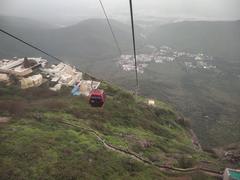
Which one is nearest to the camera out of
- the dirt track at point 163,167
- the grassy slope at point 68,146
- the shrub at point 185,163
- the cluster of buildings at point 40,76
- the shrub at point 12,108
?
the grassy slope at point 68,146

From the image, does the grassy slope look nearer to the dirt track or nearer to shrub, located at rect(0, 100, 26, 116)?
shrub, located at rect(0, 100, 26, 116)

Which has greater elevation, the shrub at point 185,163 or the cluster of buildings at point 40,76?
the cluster of buildings at point 40,76

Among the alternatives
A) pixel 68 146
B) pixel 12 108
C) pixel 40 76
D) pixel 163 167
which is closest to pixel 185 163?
pixel 163 167

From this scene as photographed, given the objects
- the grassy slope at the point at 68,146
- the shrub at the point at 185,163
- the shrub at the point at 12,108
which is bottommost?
the shrub at the point at 185,163

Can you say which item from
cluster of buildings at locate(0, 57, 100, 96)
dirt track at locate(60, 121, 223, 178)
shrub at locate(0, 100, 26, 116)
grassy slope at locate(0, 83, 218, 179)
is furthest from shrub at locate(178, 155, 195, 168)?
cluster of buildings at locate(0, 57, 100, 96)

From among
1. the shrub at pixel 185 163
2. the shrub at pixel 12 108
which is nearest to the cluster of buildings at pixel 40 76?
the shrub at pixel 12 108

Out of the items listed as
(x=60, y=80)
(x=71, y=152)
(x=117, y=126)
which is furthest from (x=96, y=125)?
(x=60, y=80)

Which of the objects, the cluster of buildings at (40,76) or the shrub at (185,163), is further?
the cluster of buildings at (40,76)

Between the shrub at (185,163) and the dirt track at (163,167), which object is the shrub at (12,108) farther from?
the shrub at (185,163)
